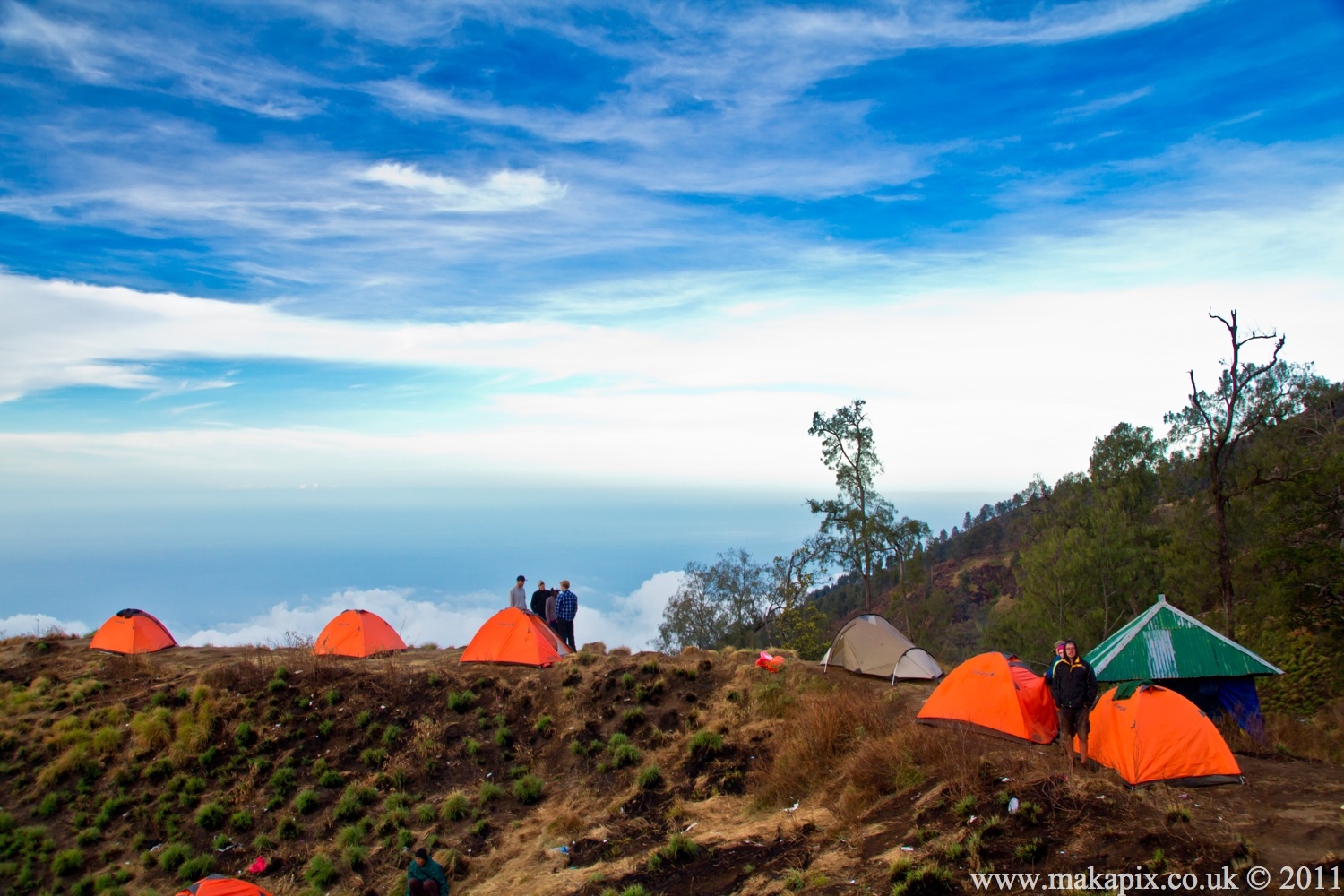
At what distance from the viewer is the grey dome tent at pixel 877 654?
15.8 m

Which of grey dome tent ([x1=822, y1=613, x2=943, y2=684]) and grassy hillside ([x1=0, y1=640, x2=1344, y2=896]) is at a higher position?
grey dome tent ([x1=822, y1=613, x2=943, y2=684])

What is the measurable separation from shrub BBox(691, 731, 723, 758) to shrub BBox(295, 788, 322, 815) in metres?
6.87

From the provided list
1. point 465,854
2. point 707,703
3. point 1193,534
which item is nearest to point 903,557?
point 1193,534

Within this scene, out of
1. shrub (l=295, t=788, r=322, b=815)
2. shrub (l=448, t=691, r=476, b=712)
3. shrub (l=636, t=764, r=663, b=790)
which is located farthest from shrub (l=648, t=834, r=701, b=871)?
shrub (l=295, t=788, r=322, b=815)

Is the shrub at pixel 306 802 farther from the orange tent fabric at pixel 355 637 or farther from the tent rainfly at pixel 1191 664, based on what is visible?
the tent rainfly at pixel 1191 664

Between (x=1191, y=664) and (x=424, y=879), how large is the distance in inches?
518

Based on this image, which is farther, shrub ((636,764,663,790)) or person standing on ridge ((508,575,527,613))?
person standing on ridge ((508,575,527,613))

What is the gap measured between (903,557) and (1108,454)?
13.9m

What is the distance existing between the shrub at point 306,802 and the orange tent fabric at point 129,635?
9.57 metres

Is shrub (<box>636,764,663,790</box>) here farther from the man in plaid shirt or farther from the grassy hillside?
the man in plaid shirt

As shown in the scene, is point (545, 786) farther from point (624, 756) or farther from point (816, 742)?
point (816, 742)

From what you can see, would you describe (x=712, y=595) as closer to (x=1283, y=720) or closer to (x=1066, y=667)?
(x=1283, y=720)

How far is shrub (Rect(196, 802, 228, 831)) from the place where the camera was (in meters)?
13.0

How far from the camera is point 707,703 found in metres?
14.9
